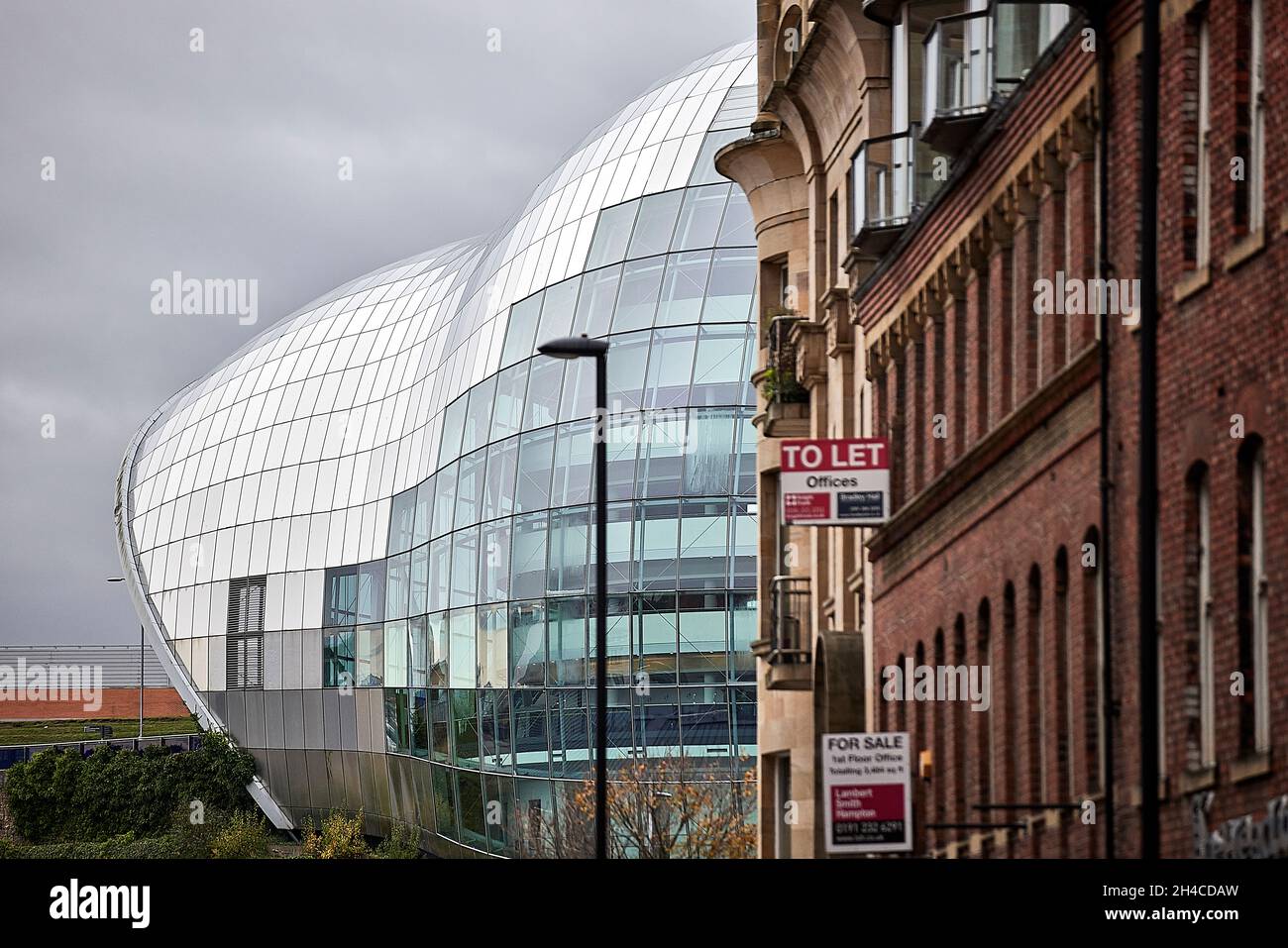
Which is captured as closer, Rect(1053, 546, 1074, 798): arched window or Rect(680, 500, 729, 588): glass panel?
Rect(1053, 546, 1074, 798): arched window

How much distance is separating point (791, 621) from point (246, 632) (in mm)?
49235

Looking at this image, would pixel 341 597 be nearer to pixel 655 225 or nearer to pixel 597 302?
pixel 597 302

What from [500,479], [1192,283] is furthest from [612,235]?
[1192,283]

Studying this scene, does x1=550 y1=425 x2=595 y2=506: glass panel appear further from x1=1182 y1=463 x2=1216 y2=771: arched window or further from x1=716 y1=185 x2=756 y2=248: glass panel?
x1=1182 y1=463 x2=1216 y2=771: arched window

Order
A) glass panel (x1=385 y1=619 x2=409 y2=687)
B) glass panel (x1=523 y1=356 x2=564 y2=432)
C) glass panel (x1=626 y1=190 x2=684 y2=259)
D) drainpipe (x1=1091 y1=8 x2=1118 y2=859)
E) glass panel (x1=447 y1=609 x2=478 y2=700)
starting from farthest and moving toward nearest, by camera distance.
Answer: glass panel (x1=385 y1=619 x2=409 y2=687)
glass panel (x1=447 y1=609 x2=478 y2=700)
glass panel (x1=523 y1=356 x2=564 y2=432)
glass panel (x1=626 y1=190 x2=684 y2=259)
drainpipe (x1=1091 y1=8 x2=1118 y2=859)

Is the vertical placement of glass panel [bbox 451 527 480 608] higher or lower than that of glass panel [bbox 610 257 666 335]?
lower

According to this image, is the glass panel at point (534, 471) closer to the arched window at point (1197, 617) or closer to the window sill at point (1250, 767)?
the arched window at point (1197, 617)

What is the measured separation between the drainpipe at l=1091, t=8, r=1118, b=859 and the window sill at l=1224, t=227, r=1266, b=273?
10.1 feet

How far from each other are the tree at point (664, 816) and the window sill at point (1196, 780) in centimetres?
2657

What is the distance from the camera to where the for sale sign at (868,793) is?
25172 millimetres

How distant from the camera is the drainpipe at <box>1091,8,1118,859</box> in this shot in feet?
65.4

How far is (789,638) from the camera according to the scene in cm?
3712

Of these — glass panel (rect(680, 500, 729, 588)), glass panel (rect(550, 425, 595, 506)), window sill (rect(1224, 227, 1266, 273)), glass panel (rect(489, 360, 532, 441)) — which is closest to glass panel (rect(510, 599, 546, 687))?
glass panel (rect(550, 425, 595, 506))
